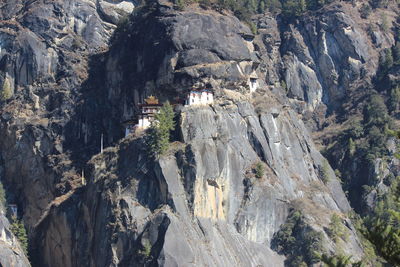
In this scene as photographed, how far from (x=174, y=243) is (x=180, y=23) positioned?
30.0 m

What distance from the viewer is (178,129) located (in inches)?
3076

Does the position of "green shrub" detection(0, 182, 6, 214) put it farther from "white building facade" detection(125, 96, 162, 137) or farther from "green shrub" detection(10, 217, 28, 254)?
"white building facade" detection(125, 96, 162, 137)

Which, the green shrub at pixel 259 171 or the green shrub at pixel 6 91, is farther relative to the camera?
the green shrub at pixel 6 91

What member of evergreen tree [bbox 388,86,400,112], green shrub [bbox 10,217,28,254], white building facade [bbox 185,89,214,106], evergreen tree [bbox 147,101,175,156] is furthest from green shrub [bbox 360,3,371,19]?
green shrub [bbox 10,217,28,254]

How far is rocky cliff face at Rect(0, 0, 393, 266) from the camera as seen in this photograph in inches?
2928

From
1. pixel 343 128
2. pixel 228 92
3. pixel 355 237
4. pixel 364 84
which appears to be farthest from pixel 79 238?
pixel 364 84

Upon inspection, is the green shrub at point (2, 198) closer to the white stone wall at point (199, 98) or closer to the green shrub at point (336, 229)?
the white stone wall at point (199, 98)

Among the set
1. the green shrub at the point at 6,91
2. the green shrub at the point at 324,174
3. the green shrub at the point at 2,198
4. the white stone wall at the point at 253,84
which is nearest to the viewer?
the green shrub at the point at 2,198

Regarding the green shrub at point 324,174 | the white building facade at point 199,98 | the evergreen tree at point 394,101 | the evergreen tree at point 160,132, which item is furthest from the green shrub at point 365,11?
the evergreen tree at point 160,132

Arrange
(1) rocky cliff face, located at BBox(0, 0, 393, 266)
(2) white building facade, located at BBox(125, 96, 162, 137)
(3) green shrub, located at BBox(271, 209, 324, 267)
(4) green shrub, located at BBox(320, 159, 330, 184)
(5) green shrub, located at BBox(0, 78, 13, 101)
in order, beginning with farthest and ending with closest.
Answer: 1. (5) green shrub, located at BBox(0, 78, 13, 101)
2. (4) green shrub, located at BBox(320, 159, 330, 184)
3. (2) white building facade, located at BBox(125, 96, 162, 137)
4. (3) green shrub, located at BBox(271, 209, 324, 267)
5. (1) rocky cliff face, located at BBox(0, 0, 393, 266)

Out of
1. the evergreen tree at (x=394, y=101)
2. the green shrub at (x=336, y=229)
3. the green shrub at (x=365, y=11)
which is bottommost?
the green shrub at (x=336, y=229)

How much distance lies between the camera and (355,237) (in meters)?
79.8

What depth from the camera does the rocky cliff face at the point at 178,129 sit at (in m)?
74.4

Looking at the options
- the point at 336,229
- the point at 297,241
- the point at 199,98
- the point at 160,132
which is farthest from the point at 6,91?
the point at 336,229
